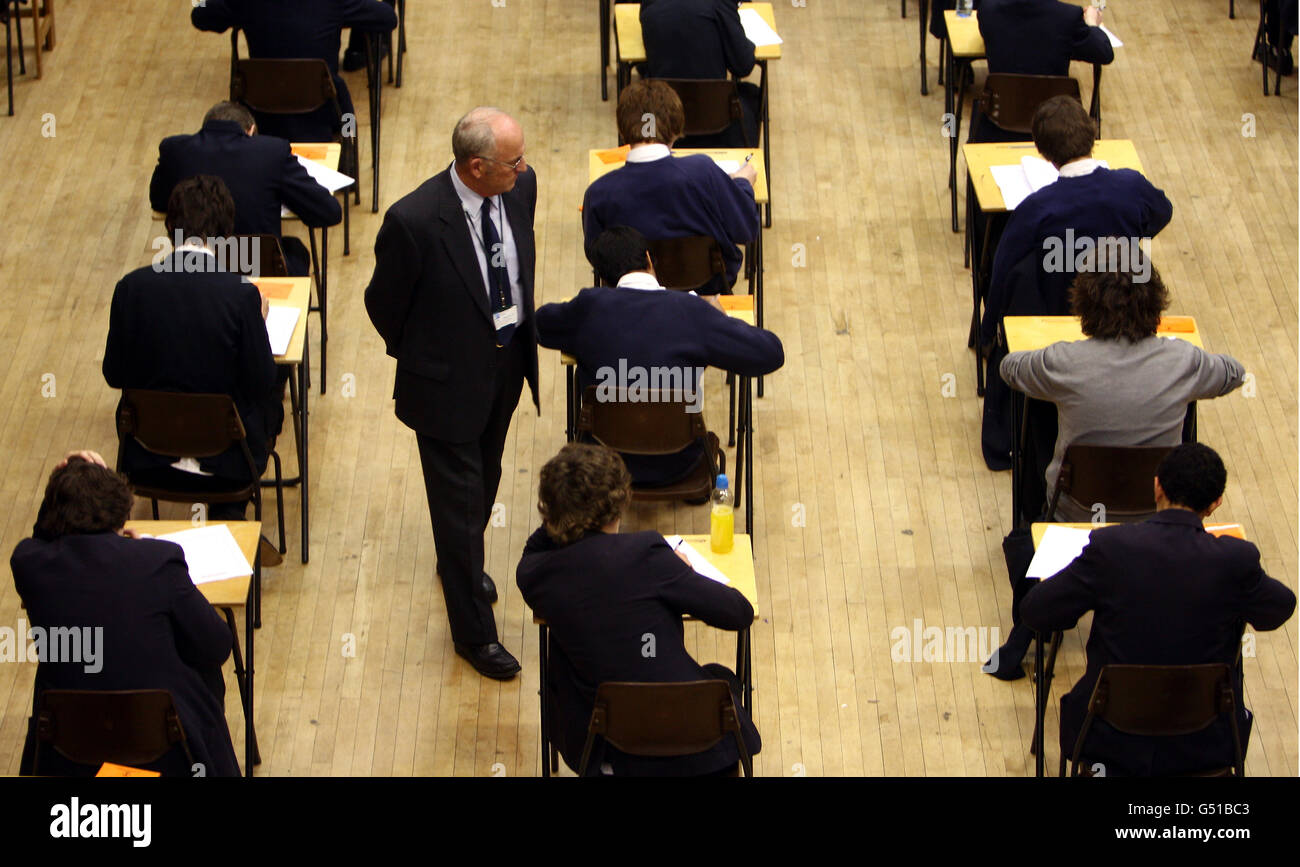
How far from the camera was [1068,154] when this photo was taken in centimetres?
602

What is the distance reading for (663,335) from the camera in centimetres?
527

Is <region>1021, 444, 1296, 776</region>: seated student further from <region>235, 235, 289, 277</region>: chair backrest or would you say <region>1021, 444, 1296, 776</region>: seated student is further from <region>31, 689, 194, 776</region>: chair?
<region>235, 235, 289, 277</region>: chair backrest

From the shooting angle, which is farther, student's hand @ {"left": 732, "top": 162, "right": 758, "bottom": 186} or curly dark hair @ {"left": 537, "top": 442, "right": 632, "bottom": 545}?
student's hand @ {"left": 732, "top": 162, "right": 758, "bottom": 186}

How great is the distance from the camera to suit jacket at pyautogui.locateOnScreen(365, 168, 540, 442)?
4.87 m

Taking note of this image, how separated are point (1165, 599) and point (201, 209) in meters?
3.13

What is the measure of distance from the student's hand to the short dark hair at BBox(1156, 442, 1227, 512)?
243cm

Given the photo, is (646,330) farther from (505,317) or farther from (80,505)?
(80,505)

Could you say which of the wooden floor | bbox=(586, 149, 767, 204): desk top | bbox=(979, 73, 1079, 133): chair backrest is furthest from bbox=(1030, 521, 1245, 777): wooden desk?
bbox=(979, 73, 1079, 133): chair backrest

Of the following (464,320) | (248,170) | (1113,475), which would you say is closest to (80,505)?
(464,320)

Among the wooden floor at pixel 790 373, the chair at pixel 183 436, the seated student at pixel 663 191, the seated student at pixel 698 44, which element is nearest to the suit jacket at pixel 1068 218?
the wooden floor at pixel 790 373

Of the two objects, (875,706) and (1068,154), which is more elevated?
(1068,154)
